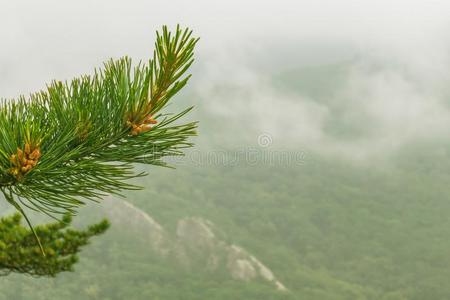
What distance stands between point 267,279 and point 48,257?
524ft

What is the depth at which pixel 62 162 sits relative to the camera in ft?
6.43

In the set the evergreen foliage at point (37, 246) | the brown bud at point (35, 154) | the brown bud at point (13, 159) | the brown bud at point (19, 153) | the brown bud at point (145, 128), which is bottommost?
the evergreen foliage at point (37, 246)

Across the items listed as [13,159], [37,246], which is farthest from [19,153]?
[37,246]

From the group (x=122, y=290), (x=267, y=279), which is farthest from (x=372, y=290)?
(x=122, y=290)

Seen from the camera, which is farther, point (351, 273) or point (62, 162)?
point (351, 273)

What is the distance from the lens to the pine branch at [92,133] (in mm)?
1891

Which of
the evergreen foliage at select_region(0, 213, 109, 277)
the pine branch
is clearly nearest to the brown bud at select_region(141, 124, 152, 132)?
the pine branch

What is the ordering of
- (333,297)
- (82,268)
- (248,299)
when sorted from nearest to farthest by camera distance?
(248,299) < (333,297) < (82,268)

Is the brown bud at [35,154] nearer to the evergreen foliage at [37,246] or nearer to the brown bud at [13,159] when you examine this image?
the brown bud at [13,159]

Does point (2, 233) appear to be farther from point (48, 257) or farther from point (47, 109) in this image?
point (47, 109)

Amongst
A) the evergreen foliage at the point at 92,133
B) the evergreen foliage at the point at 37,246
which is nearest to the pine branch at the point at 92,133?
the evergreen foliage at the point at 92,133

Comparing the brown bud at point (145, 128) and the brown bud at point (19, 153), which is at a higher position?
the brown bud at point (145, 128)

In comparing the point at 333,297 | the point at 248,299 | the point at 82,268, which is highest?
the point at 333,297

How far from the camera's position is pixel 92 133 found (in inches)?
79.5
